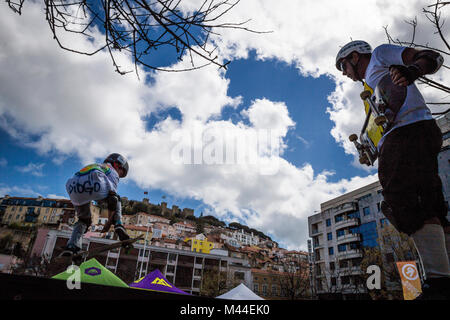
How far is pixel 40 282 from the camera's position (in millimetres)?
1192

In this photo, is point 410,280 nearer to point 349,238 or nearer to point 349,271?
point 349,271

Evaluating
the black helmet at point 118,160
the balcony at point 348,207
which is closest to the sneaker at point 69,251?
the black helmet at point 118,160

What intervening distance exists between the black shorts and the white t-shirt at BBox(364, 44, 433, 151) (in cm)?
6

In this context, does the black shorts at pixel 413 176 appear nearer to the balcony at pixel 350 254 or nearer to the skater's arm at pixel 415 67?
the skater's arm at pixel 415 67

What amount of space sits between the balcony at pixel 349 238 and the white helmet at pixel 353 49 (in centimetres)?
3959

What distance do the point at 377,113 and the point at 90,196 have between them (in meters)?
3.12

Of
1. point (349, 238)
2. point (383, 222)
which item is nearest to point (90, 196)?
point (383, 222)

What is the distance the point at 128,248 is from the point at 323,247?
4451 cm

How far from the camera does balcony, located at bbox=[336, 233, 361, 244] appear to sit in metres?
37.0

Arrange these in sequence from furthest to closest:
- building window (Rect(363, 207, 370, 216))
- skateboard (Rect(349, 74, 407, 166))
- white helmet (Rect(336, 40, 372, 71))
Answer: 1. building window (Rect(363, 207, 370, 216))
2. white helmet (Rect(336, 40, 372, 71))
3. skateboard (Rect(349, 74, 407, 166))

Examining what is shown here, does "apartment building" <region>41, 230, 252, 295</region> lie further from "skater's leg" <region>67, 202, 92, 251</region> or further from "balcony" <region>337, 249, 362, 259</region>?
"skater's leg" <region>67, 202, 92, 251</region>

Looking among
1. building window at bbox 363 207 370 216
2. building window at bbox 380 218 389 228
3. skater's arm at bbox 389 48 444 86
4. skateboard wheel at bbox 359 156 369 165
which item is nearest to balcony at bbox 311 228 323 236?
building window at bbox 363 207 370 216

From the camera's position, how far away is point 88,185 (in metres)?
3.03
